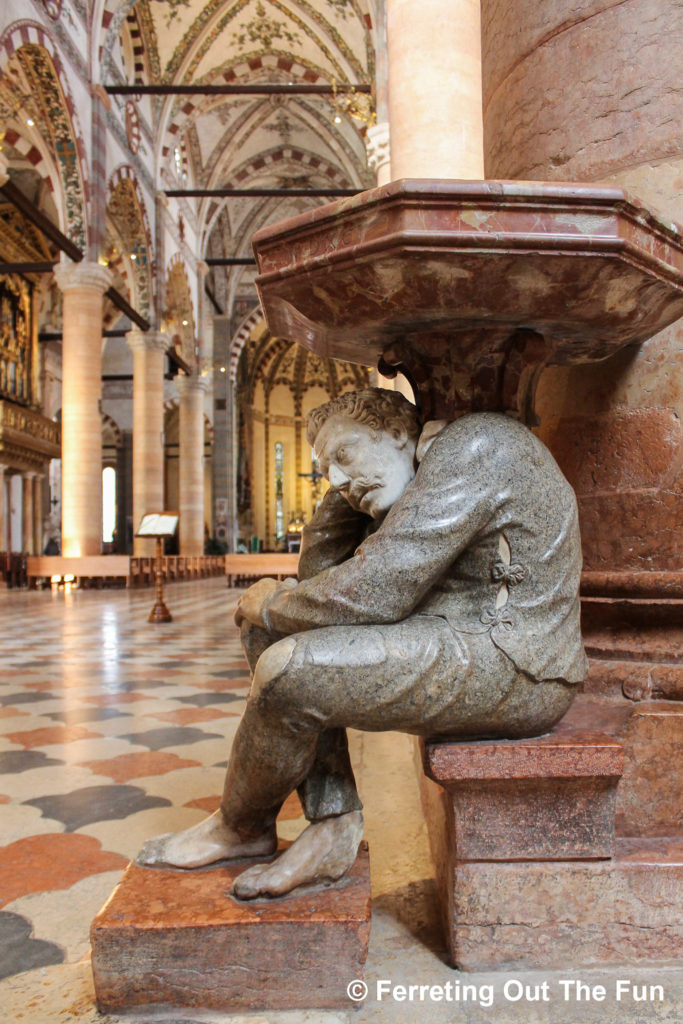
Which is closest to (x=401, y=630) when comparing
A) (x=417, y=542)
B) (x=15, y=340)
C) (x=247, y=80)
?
(x=417, y=542)

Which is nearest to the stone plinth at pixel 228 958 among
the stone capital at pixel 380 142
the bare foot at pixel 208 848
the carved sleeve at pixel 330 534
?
the bare foot at pixel 208 848

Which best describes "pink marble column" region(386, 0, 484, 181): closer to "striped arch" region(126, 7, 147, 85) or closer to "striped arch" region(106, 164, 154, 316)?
"striped arch" region(106, 164, 154, 316)

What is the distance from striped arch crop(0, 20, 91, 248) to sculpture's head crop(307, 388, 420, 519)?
12.9 meters

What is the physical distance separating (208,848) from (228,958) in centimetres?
25

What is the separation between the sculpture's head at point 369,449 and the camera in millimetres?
1644

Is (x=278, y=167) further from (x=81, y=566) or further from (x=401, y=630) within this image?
(x=401, y=630)

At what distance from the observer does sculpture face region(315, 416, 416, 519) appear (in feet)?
5.39

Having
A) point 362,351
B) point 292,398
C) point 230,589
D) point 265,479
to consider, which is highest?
point 292,398

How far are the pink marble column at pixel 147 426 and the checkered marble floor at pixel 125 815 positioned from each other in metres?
14.1

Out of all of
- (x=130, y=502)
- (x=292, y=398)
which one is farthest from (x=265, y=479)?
(x=130, y=502)

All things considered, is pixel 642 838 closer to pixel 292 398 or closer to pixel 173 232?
pixel 173 232

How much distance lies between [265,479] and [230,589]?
79.2 feet

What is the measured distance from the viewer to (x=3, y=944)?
1.66 metres

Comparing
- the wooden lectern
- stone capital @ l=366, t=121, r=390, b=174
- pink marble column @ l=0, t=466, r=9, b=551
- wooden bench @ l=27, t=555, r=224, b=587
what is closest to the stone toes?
the wooden lectern
